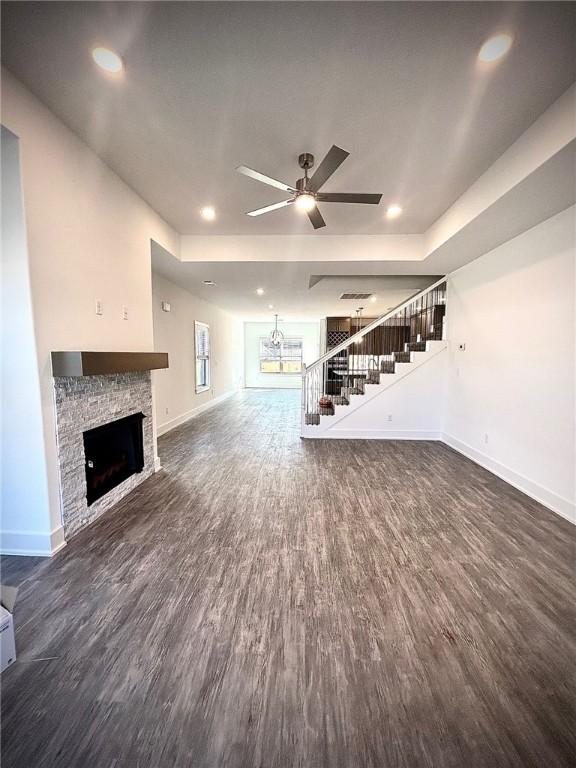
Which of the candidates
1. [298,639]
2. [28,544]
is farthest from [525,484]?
[28,544]

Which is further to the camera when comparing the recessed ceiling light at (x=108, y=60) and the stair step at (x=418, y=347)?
the stair step at (x=418, y=347)

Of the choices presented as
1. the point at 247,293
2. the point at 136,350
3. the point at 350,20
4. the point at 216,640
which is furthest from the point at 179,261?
the point at 216,640

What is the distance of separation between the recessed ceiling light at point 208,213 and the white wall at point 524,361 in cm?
352

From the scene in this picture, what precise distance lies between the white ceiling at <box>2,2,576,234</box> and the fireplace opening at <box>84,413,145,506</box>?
2468 mm

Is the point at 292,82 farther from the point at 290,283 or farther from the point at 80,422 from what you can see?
the point at 290,283

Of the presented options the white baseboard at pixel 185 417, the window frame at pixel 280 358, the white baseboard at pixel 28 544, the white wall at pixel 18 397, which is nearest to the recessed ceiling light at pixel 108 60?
the white wall at pixel 18 397

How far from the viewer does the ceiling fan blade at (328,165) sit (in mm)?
2102

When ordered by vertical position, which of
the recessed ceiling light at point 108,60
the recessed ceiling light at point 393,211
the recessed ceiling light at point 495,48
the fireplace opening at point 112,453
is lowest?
the fireplace opening at point 112,453

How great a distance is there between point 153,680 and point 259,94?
3364mm

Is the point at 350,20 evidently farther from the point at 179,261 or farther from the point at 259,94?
the point at 179,261

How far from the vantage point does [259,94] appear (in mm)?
2066

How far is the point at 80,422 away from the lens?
2.59m

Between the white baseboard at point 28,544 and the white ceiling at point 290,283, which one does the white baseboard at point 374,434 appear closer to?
the white ceiling at point 290,283

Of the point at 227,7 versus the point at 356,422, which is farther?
the point at 356,422
